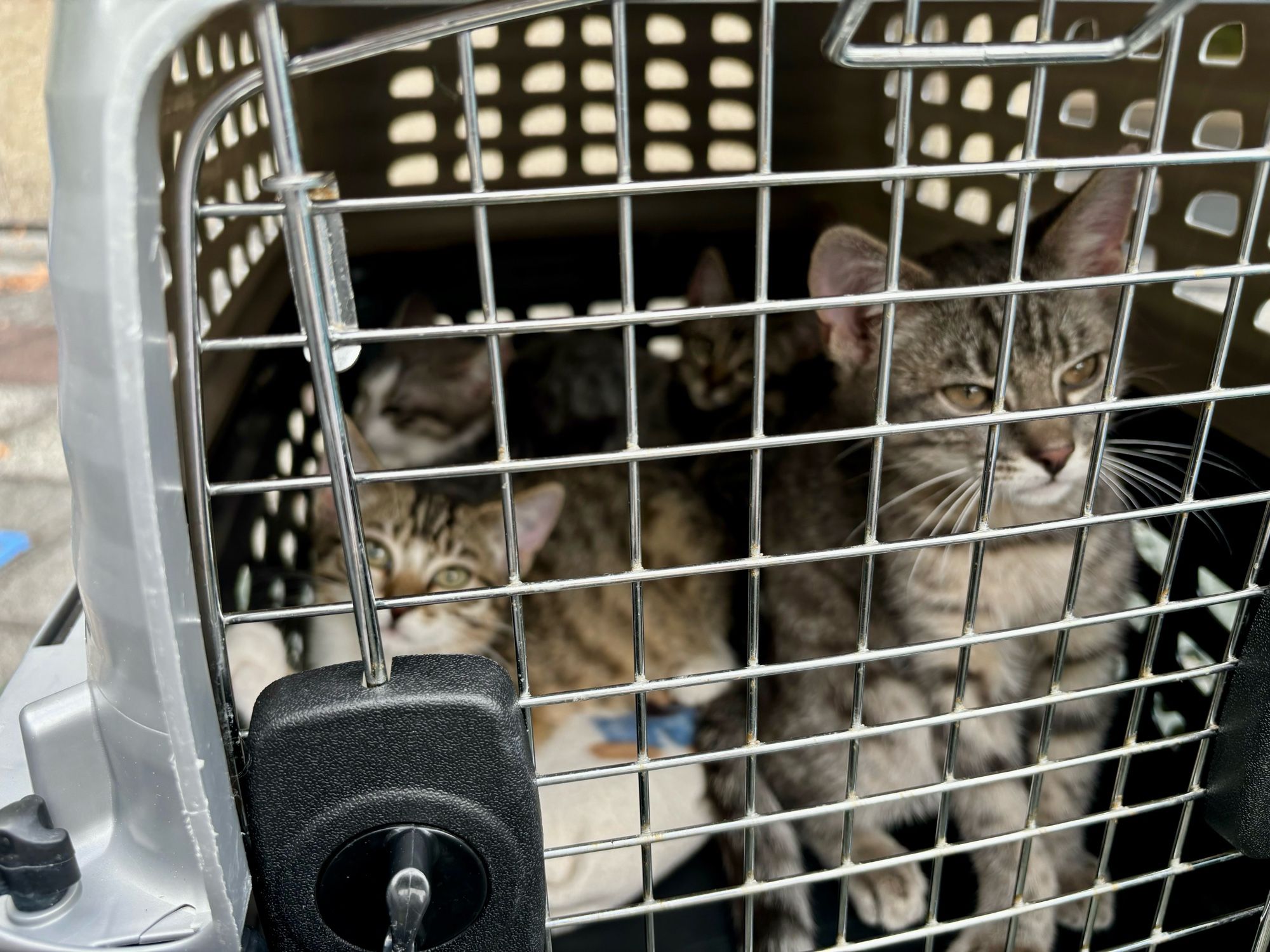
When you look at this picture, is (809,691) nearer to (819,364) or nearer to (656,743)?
(656,743)

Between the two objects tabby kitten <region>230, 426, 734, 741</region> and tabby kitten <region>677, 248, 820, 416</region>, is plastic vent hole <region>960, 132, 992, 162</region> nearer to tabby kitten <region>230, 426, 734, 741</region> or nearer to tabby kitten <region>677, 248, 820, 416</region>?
tabby kitten <region>677, 248, 820, 416</region>

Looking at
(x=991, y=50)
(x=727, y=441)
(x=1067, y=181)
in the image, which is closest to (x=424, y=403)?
(x=1067, y=181)

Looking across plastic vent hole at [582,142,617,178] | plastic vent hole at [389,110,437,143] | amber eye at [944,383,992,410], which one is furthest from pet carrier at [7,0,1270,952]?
plastic vent hole at [582,142,617,178]

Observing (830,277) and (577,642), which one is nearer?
(830,277)

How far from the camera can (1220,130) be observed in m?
0.93

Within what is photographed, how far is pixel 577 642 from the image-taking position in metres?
1.20

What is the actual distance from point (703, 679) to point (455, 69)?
1.17m

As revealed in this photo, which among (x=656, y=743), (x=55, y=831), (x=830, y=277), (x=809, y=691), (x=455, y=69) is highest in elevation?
(x=455, y=69)

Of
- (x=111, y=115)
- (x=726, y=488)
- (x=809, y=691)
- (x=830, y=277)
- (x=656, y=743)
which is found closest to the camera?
(x=111, y=115)

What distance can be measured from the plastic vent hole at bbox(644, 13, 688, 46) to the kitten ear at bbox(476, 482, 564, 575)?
78cm

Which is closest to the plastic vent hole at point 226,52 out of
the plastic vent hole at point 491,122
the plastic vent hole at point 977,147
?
the plastic vent hole at point 491,122

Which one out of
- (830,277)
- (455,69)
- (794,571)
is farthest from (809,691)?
(455,69)

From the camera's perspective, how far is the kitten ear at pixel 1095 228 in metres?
0.80

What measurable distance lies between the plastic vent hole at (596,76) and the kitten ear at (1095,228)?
814 mm
